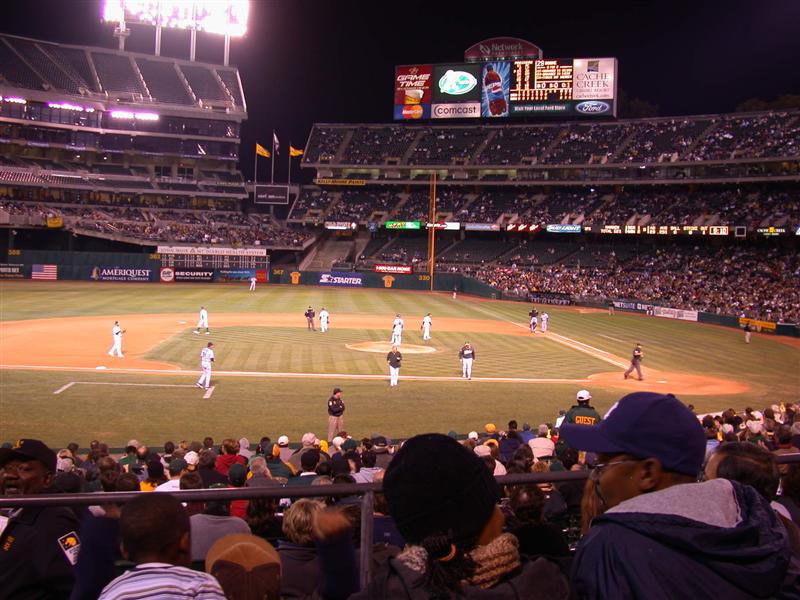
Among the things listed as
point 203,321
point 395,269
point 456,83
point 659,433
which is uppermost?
point 456,83

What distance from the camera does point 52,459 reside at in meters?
4.80

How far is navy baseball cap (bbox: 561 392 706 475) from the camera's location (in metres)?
2.58

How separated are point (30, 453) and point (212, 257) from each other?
3126 inches

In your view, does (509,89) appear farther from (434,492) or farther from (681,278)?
(434,492)

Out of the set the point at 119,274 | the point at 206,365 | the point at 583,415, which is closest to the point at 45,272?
the point at 119,274

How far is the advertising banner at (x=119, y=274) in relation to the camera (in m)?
71.6

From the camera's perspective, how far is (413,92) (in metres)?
89.0

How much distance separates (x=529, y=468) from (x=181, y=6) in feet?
308

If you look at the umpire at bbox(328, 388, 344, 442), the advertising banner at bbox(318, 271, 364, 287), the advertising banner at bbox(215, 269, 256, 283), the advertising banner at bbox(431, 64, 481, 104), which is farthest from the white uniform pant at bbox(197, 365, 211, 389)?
the advertising banner at bbox(431, 64, 481, 104)

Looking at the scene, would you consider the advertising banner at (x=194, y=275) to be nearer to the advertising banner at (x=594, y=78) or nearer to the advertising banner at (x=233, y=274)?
the advertising banner at (x=233, y=274)

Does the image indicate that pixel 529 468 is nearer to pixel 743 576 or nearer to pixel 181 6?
pixel 743 576

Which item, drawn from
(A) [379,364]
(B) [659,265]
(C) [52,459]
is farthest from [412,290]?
(C) [52,459]

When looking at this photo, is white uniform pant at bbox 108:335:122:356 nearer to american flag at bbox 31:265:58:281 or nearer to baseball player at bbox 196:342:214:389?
baseball player at bbox 196:342:214:389

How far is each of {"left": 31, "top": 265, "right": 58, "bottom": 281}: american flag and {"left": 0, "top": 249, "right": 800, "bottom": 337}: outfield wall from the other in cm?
9
